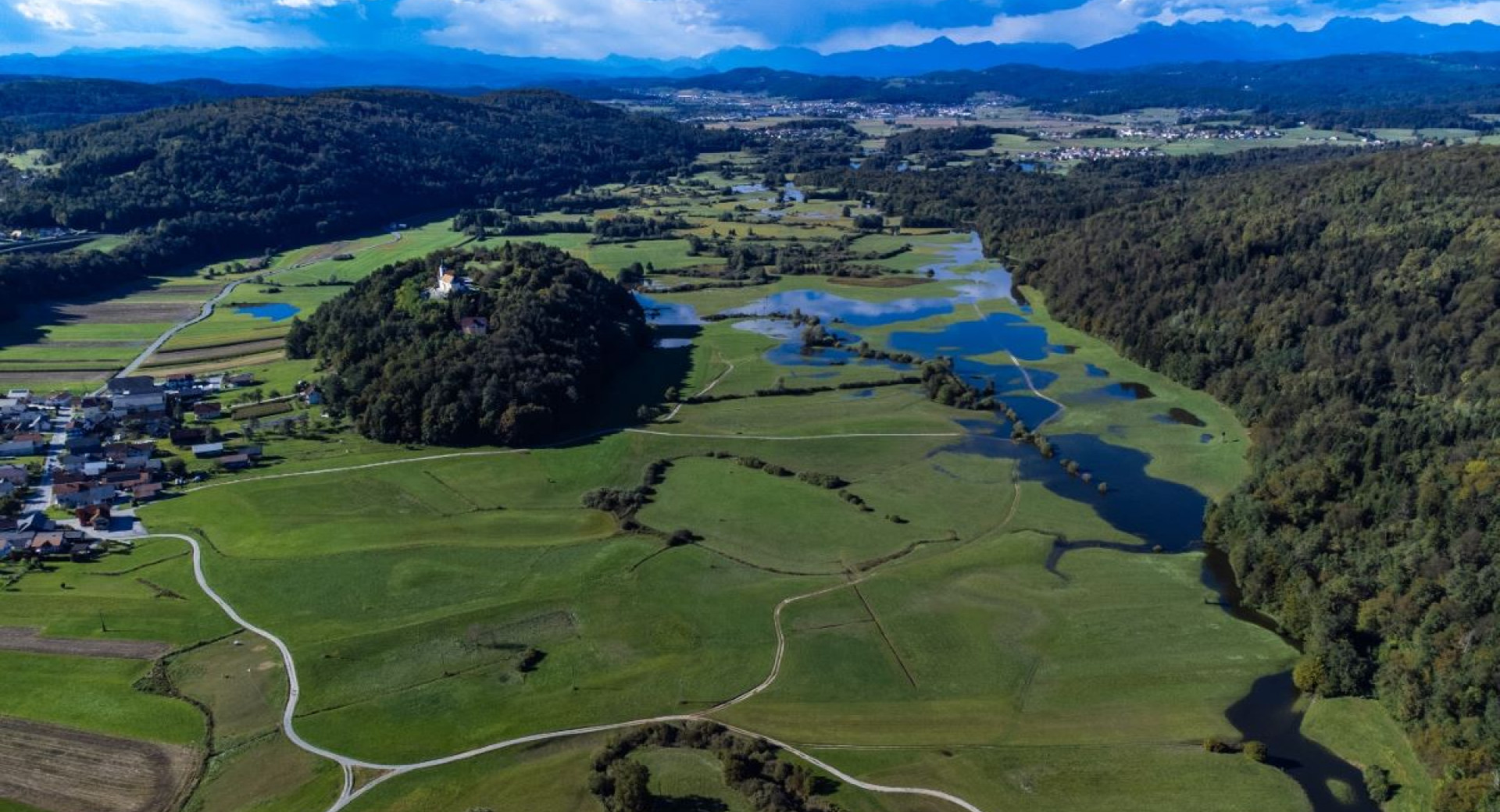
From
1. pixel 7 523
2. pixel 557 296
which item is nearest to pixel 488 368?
pixel 557 296

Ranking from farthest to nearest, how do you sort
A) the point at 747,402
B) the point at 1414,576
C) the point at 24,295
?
the point at 24,295 → the point at 747,402 → the point at 1414,576

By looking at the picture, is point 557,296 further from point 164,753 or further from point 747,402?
point 164,753

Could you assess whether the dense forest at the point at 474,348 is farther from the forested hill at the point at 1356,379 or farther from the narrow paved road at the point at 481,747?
the forested hill at the point at 1356,379

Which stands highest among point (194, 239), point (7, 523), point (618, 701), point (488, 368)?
point (194, 239)

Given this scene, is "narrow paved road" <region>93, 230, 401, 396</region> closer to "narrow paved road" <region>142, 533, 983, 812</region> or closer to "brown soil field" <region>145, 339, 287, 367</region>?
"brown soil field" <region>145, 339, 287, 367</region>

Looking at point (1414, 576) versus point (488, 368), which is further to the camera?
point (488, 368)

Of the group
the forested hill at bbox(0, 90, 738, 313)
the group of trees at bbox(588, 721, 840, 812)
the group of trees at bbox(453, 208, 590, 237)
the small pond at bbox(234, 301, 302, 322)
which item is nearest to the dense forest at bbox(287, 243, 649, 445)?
the small pond at bbox(234, 301, 302, 322)

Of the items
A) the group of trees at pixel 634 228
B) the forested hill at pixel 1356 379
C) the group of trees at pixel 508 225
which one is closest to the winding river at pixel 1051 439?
the forested hill at pixel 1356 379
